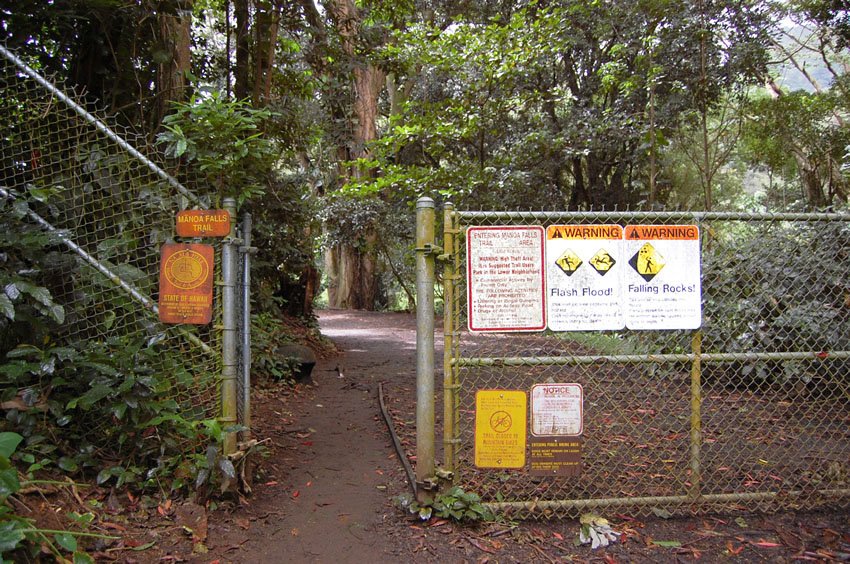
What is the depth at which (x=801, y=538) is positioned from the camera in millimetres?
3311

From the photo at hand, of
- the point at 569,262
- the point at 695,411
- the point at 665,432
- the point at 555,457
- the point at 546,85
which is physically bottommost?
the point at 665,432

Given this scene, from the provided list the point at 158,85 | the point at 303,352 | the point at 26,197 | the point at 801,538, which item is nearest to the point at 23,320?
the point at 26,197

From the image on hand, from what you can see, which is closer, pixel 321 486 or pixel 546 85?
pixel 321 486

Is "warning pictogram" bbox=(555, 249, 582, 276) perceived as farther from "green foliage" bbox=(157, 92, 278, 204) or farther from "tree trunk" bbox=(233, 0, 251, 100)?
"tree trunk" bbox=(233, 0, 251, 100)

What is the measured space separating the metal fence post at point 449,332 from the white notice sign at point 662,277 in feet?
3.59

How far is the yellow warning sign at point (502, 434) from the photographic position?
3365 mm

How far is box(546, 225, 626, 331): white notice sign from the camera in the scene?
11.1 ft

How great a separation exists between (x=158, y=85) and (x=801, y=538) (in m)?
6.15

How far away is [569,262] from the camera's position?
3.40m

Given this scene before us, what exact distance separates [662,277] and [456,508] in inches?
75.7

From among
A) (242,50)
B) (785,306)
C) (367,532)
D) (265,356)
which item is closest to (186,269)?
(367,532)

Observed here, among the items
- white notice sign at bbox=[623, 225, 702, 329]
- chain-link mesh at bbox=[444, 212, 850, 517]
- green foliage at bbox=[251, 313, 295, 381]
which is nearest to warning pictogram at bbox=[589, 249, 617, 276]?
white notice sign at bbox=[623, 225, 702, 329]

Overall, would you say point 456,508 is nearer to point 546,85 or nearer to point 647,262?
point 647,262

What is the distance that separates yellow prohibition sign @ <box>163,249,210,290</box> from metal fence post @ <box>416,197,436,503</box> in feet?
4.49
